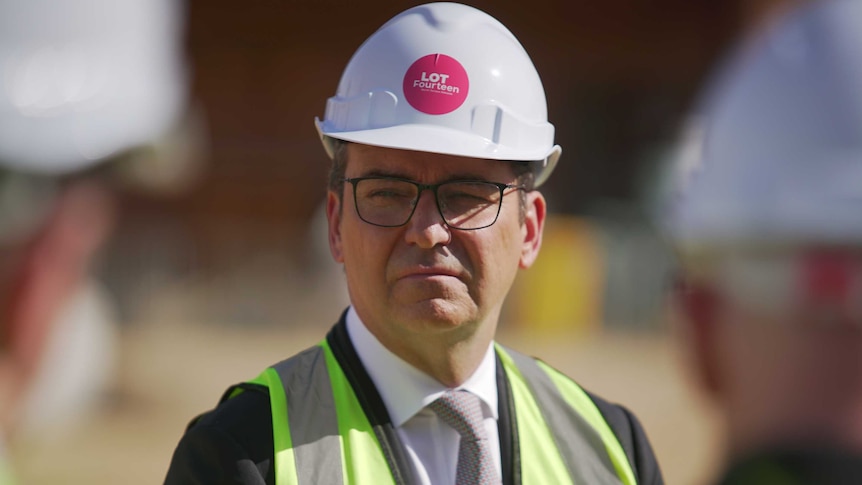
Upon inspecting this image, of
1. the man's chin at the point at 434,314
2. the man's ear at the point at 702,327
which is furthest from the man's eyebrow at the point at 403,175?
the man's ear at the point at 702,327

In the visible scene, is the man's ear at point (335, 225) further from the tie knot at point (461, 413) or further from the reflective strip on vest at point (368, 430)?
the tie knot at point (461, 413)

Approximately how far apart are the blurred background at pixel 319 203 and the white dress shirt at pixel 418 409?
743 cm

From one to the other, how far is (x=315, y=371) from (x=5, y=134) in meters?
0.92

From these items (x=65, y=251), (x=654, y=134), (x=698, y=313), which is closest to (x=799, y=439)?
(x=698, y=313)

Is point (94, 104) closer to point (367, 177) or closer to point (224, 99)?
point (367, 177)

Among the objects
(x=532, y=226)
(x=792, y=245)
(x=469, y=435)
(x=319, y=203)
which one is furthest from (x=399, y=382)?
(x=319, y=203)

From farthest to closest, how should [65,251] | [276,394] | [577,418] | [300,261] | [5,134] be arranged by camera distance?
[300,261]
[577,418]
[276,394]
[65,251]
[5,134]

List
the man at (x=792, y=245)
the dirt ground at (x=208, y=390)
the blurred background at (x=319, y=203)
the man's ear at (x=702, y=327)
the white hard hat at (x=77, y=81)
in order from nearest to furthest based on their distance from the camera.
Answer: the man at (x=792, y=245) → the man's ear at (x=702, y=327) → the white hard hat at (x=77, y=81) → the dirt ground at (x=208, y=390) → the blurred background at (x=319, y=203)

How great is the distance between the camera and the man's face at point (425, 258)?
244cm

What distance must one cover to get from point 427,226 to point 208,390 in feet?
25.3

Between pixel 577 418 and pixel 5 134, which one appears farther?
pixel 577 418

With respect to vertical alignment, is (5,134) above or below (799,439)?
above

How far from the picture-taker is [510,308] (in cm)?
1231

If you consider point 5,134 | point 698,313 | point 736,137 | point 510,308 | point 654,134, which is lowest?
point 510,308
